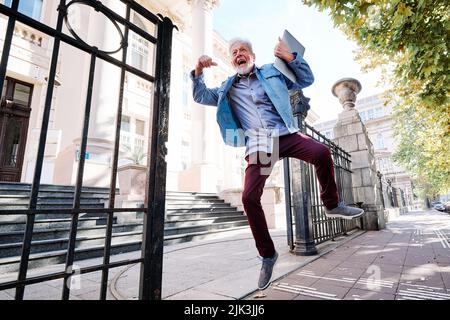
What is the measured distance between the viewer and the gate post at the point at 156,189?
199 cm

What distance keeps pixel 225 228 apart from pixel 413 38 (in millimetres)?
6692

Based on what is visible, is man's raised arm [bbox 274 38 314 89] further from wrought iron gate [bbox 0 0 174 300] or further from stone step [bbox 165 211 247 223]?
stone step [bbox 165 211 247 223]

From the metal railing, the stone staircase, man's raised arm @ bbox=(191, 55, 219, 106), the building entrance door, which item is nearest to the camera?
man's raised arm @ bbox=(191, 55, 219, 106)

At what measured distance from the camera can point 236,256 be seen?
14.6ft

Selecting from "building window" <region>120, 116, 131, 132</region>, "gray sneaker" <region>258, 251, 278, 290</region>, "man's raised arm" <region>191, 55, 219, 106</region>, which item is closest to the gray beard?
"man's raised arm" <region>191, 55, 219, 106</region>

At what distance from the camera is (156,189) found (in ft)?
6.96

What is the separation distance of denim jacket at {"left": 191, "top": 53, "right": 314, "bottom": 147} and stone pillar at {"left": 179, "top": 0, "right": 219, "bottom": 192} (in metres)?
9.66

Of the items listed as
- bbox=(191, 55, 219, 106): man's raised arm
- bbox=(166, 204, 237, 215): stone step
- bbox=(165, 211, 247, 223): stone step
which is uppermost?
bbox=(191, 55, 219, 106): man's raised arm

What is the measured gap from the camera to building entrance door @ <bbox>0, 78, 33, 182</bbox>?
933 centimetres

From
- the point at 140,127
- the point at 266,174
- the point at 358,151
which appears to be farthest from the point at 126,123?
the point at 266,174

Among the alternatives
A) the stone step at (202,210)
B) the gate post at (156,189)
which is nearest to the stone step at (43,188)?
the stone step at (202,210)

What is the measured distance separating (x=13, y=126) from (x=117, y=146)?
10585 millimetres
